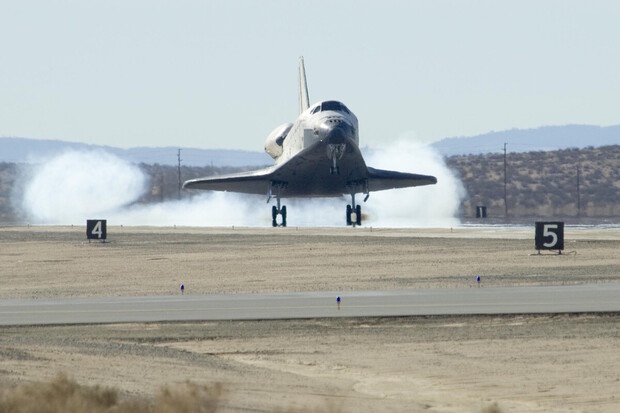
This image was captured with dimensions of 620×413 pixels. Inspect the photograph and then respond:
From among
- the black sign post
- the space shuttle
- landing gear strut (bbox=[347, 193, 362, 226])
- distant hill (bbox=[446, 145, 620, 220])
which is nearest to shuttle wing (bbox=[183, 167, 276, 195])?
the space shuttle

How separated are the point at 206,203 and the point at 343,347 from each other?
8098 centimetres

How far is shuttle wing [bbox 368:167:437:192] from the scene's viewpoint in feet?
215

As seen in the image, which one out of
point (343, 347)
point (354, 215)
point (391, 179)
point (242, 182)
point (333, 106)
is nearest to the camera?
point (343, 347)

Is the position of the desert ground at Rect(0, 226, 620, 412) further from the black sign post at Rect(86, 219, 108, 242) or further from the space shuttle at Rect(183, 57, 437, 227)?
the black sign post at Rect(86, 219, 108, 242)

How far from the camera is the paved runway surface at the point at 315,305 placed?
26719 mm

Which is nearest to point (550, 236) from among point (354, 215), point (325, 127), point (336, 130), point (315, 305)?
point (336, 130)

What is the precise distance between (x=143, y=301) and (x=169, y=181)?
146884 mm

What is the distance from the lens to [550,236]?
47094 millimetres

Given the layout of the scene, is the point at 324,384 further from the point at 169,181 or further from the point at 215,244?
the point at 169,181

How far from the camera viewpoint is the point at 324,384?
18.1 meters

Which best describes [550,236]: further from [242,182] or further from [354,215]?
[242,182]

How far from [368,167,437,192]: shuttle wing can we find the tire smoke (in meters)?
9.26

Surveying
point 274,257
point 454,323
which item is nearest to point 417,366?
point 454,323

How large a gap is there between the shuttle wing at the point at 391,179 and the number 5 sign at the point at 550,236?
→ 18359 mm
